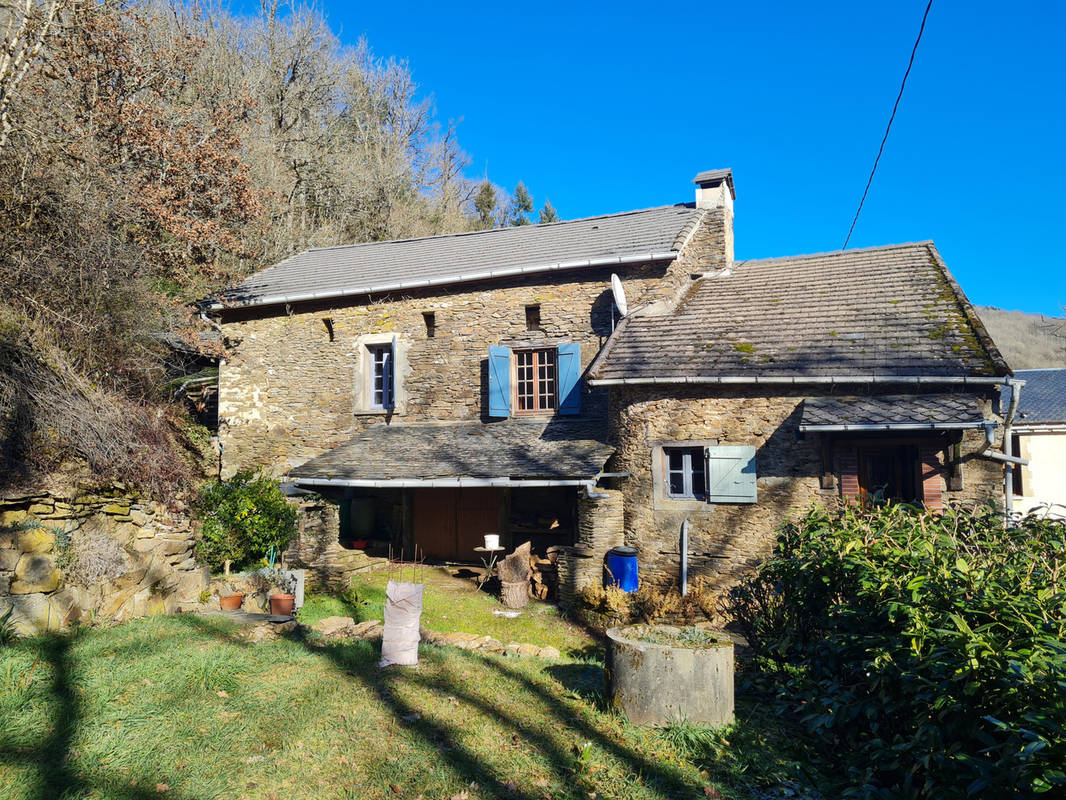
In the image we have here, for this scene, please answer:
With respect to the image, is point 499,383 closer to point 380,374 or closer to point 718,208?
point 380,374

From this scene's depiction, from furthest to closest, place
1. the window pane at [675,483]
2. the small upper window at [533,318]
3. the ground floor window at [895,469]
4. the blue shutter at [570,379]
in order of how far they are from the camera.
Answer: the small upper window at [533,318] → the blue shutter at [570,379] → the window pane at [675,483] → the ground floor window at [895,469]

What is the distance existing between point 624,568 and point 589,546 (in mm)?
651

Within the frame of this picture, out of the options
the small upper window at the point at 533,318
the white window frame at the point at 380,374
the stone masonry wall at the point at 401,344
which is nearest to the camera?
the stone masonry wall at the point at 401,344

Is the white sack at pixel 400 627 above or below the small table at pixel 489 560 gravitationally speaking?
above

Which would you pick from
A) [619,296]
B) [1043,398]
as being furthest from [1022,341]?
[619,296]

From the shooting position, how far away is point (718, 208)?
1390cm

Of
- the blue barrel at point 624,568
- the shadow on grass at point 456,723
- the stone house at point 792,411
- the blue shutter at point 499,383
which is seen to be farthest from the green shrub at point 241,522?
the stone house at point 792,411

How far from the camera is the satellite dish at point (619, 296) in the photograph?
12.0 metres

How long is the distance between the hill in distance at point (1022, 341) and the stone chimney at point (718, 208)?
33866 millimetres

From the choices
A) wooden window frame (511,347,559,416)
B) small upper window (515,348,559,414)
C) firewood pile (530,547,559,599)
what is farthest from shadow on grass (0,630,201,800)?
small upper window (515,348,559,414)

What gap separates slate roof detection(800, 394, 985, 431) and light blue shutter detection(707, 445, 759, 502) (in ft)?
3.94

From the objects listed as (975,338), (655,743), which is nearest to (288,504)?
(655,743)

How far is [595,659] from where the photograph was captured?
7.48m

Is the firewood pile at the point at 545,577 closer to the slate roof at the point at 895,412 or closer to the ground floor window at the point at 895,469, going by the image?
the slate roof at the point at 895,412
